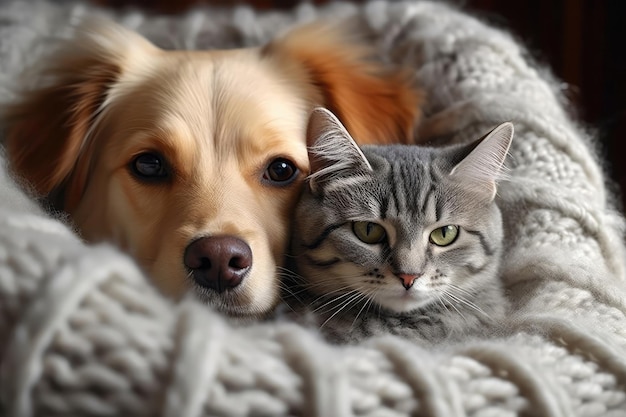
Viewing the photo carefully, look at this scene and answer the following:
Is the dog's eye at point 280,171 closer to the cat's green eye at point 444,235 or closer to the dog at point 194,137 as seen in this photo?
the dog at point 194,137

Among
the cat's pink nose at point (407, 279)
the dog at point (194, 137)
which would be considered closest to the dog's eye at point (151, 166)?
the dog at point (194, 137)

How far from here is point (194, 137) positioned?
1.16 metres

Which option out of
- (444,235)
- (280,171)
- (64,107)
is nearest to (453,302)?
(444,235)

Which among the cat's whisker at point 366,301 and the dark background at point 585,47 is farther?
the dark background at point 585,47

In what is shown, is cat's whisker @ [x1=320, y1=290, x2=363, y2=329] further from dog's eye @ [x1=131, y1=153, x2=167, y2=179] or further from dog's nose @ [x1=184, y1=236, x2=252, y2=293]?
dog's eye @ [x1=131, y1=153, x2=167, y2=179]

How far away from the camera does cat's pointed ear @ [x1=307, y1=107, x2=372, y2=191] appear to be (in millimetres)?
1086

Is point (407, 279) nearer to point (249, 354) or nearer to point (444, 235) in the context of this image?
point (444, 235)

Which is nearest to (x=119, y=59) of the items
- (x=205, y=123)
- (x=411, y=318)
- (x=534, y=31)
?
(x=205, y=123)

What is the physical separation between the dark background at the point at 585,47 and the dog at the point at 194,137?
2.51 feet

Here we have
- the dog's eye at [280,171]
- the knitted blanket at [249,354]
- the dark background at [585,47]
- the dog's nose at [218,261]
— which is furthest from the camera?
the dark background at [585,47]

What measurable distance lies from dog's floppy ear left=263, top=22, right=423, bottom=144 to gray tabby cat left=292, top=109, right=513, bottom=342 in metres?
0.21

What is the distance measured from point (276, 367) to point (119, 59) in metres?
0.83

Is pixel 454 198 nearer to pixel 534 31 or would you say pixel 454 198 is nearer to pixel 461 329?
pixel 461 329

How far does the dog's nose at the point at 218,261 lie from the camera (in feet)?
3.18
